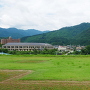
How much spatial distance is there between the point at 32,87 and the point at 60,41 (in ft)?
610

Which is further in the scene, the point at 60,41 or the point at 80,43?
the point at 60,41

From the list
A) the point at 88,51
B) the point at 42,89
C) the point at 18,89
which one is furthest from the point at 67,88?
the point at 88,51

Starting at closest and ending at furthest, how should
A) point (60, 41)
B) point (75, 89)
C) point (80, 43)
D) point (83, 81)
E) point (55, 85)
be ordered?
point (75, 89) → point (55, 85) → point (83, 81) → point (80, 43) → point (60, 41)

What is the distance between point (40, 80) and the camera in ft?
49.7

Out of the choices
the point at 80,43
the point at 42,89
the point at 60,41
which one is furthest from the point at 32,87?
the point at 60,41

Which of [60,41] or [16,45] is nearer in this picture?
[16,45]

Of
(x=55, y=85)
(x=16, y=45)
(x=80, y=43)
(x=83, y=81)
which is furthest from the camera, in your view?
(x=80, y=43)

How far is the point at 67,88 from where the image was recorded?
1236cm

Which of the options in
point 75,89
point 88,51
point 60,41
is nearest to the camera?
point 75,89

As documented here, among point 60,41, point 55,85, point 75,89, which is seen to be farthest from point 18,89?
point 60,41

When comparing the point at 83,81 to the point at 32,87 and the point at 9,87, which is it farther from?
the point at 9,87

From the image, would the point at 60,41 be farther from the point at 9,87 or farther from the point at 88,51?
the point at 9,87

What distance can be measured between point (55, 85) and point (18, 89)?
3.03m

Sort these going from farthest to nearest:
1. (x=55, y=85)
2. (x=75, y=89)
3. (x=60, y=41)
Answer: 1. (x=60, y=41)
2. (x=55, y=85)
3. (x=75, y=89)
